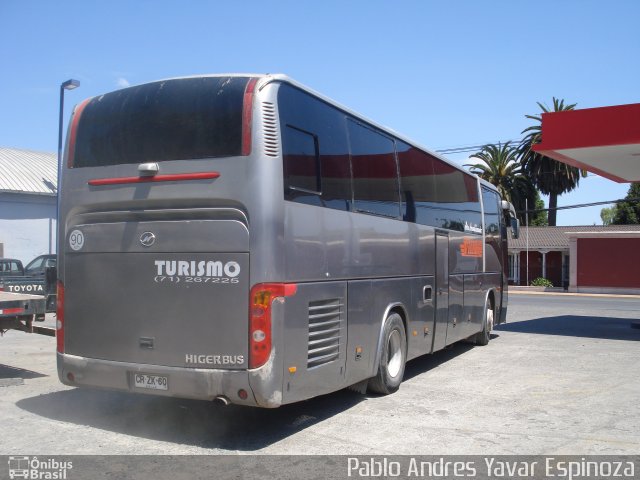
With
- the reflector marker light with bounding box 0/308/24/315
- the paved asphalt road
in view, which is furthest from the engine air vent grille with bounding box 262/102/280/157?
the reflector marker light with bounding box 0/308/24/315

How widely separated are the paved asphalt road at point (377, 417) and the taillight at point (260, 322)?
986 mm

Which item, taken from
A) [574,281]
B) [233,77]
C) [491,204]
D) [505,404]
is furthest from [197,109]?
[574,281]

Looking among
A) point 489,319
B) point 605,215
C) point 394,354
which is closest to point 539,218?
point 605,215

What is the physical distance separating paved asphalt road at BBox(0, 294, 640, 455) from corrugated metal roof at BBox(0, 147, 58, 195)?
21344 millimetres

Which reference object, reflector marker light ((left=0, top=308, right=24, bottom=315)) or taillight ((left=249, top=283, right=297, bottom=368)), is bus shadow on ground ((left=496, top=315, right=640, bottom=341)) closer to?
taillight ((left=249, top=283, right=297, bottom=368))

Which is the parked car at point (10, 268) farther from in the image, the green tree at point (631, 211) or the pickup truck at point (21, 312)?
the green tree at point (631, 211)

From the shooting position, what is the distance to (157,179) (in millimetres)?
6688

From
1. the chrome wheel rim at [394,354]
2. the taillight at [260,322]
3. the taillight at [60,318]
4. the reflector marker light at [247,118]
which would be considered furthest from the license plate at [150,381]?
the chrome wheel rim at [394,354]

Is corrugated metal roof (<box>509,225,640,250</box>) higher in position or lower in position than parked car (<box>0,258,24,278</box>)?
higher

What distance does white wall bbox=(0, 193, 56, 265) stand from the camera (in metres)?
30.2

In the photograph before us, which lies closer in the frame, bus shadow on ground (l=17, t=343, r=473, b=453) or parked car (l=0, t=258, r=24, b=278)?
bus shadow on ground (l=17, t=343, r=473, b=453)

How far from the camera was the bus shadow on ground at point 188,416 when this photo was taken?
6852 mm

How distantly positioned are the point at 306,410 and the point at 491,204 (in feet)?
28.3

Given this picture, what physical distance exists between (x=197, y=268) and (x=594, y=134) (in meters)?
12.6
